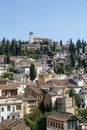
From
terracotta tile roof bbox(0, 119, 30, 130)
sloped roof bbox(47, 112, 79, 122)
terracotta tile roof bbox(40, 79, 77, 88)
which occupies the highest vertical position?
terracotta tile roof bbox(40, 79, 77, 88)

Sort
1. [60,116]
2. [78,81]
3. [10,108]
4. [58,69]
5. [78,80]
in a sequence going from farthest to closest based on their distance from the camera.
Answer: [58,69]
[78,80]
[78,81]
[10,108]
[60,116]

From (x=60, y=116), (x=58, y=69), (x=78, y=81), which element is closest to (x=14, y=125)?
(x=60, y=116)

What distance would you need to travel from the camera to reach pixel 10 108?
3173 centimetres

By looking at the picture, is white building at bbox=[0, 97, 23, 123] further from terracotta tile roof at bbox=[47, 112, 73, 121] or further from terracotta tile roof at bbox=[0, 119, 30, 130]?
terracotta tile roof at bbox=[47, 112, 73, 121]

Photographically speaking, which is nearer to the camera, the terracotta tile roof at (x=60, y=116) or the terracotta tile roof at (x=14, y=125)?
the terracotta tile roof at (x=14, y=125)

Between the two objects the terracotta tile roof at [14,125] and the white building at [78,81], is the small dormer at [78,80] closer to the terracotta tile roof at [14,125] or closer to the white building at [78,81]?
the white building at [78,81]

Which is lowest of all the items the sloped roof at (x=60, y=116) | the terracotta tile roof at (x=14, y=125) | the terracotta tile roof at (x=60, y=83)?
the terracotta tile roof at (x=14, y=125)

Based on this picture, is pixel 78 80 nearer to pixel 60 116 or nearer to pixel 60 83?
pixel 60 83

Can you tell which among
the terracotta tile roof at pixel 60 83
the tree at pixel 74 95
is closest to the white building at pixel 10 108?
the tree at pixel 74 95

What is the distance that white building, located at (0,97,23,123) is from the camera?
1232 inches

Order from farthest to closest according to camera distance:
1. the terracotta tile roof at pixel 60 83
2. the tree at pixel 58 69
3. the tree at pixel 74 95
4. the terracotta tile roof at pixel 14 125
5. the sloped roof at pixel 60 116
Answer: the tree at pixel 58 69, the terracotta tile roof at pixel 60 83, the tree at pixel 74 95, the sloped roof at pixel 60 116, the terracotta tile roof at pixel 14 125

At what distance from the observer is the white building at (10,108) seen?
3130 centimetres

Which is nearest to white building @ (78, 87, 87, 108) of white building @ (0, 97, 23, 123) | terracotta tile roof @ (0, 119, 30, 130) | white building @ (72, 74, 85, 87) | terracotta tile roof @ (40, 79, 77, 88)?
terracotta tile roof @ (40, 79, 77, 88)

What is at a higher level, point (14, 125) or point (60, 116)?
point (60, 116)
